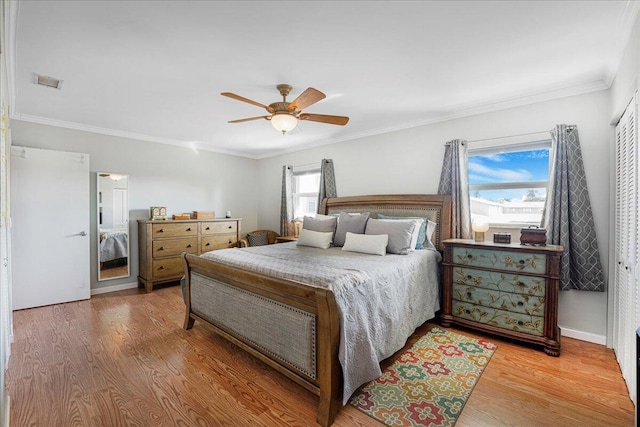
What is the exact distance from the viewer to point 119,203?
453cm

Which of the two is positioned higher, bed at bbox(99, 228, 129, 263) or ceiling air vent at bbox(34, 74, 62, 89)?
ceiling air vent at bbox(34, 74, 62, 89)

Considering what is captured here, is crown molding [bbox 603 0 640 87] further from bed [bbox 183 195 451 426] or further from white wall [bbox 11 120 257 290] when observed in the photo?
white wall [bbox 11 120 257 290]

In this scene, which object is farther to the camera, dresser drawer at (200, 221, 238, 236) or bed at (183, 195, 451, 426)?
dresser drawer at (200, 221, 238, 236)

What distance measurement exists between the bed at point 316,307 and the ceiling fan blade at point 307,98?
1.42 meters

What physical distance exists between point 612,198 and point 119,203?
6.11 meters

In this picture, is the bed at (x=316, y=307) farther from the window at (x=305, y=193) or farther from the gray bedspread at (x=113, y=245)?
the window at (x=305, y=193)

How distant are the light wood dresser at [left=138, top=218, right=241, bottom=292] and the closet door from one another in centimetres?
513

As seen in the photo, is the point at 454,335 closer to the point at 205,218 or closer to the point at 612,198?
the point at 612,198

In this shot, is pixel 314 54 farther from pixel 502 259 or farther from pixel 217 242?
pixel 217 242

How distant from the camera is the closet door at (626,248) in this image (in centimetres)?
A: 195

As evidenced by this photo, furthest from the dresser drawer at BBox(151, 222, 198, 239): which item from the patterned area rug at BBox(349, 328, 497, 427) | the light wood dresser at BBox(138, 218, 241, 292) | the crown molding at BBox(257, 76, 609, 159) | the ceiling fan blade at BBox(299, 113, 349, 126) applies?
the patterned area rug at BBox(349, 328, 497, 427)

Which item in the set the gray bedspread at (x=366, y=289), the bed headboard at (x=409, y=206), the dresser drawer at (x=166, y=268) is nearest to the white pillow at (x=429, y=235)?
the bed headboard at (x=409, y=206)

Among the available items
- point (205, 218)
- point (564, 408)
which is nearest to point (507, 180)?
point (564, 408)

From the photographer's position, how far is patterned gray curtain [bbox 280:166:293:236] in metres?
5.64
